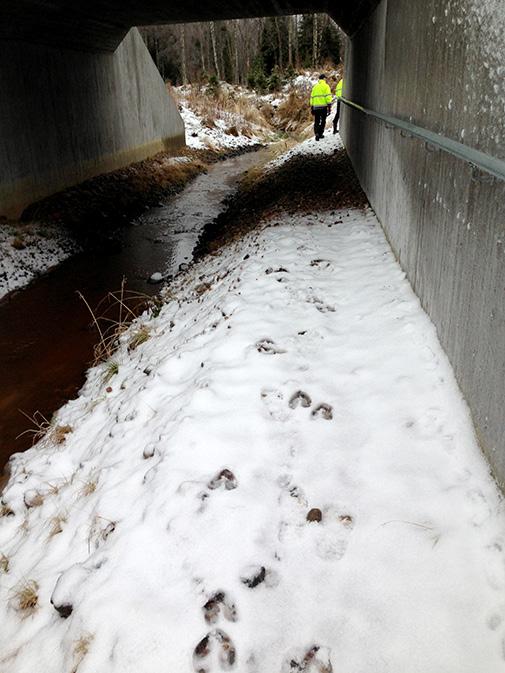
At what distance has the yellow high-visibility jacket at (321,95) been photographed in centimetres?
1627

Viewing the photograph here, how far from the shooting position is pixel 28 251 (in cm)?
992

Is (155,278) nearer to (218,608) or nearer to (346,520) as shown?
(346,520)

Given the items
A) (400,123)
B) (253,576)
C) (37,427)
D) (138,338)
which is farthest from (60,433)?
(400,123)

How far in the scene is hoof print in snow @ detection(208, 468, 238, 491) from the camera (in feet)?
9.75

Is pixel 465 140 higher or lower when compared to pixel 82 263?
higher

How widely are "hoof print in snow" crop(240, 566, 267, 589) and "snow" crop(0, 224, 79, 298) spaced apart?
24.3 feet

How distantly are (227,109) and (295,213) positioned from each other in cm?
2109

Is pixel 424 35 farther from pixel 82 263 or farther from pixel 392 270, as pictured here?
pixel 82 263

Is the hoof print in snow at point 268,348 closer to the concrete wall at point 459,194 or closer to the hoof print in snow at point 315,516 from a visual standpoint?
the concrete wall at point 459,194

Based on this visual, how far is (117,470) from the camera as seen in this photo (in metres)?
3.53

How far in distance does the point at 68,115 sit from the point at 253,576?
13.1 meters

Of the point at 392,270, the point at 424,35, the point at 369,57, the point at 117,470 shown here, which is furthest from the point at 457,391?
the point at 369,57

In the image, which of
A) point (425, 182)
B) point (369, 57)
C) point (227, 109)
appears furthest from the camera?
point (227, 109)

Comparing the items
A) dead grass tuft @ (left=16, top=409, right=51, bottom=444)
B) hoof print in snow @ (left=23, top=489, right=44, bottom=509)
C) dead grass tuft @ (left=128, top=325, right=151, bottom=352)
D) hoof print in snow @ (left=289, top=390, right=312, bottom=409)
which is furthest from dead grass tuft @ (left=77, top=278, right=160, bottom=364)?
hoof print in snow @ (left=289, top=390, right=312, bottom=409)
